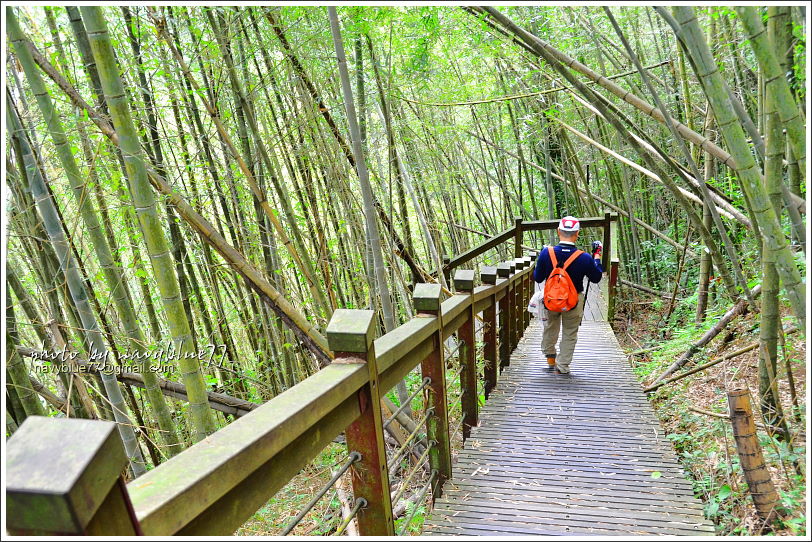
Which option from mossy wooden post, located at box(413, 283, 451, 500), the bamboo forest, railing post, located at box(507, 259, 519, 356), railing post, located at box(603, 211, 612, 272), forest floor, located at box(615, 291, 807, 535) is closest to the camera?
the bamboo forest

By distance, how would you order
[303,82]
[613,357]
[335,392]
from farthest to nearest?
[613,357] < [303,82] < [335,392]

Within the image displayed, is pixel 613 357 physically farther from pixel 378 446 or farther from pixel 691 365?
pixel 378 446

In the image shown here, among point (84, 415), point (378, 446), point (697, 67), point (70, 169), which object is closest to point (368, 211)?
point (70, 169)

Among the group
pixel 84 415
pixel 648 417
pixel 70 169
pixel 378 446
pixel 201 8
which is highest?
pixel 201 8

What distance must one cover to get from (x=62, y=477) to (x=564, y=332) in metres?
3.67

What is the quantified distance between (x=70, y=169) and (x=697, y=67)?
2309mm

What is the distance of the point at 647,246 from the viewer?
799 centimetres

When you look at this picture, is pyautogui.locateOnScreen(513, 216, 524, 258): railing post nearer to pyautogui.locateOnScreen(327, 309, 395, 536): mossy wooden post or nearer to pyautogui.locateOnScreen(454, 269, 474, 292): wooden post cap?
pyautogui.locateOnScreen(454, 269, 474, 292): wooden post cap

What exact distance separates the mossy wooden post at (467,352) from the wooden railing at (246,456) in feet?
1.51

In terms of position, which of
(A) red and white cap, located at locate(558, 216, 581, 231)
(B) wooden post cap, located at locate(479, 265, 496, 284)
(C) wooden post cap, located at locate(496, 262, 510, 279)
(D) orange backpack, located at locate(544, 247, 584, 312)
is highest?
(A) red and white cap, located at locate(558, 216, 581, 231)

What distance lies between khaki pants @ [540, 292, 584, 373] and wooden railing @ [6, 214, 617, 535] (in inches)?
72.0

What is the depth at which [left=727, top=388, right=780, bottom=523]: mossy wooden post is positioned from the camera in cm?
192

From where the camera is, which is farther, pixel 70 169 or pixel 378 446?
pixel 70 169

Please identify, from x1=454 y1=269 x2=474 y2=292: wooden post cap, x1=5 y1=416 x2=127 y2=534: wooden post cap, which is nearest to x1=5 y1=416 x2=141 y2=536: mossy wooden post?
x1=5 y1=416 x2=127 y2=534: wooden post cap
